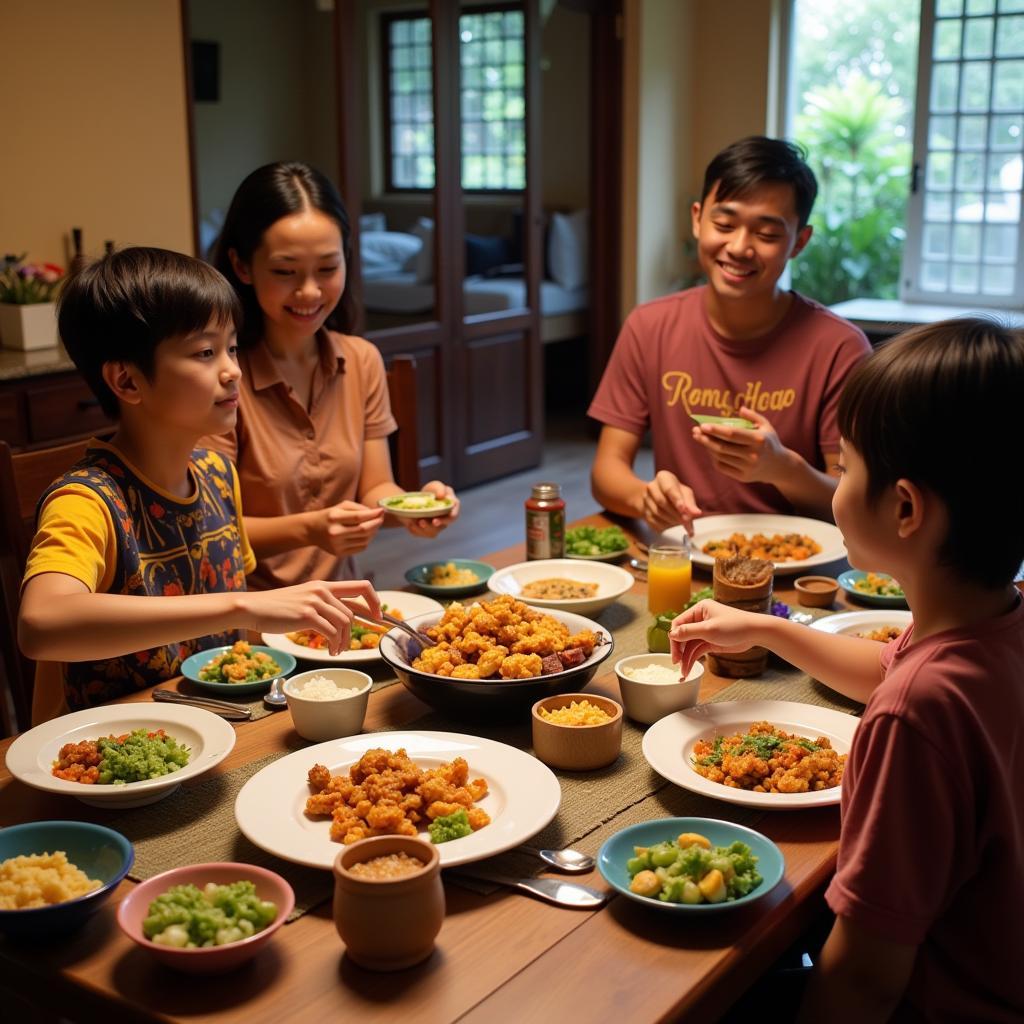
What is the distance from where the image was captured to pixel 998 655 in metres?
1.07

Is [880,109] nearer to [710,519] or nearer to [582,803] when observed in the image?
[710,519]

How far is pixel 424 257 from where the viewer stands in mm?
5500

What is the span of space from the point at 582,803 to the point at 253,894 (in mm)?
387

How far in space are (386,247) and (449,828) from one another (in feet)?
14.6

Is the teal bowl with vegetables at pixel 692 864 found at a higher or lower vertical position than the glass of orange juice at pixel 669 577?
lower

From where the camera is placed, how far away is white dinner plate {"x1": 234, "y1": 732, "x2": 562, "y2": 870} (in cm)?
113

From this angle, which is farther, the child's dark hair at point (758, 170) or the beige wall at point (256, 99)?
the beige wall at point (256, 99)

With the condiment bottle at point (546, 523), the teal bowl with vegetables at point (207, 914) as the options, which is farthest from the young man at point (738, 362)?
the teal bowl with vegetables at point (207, 914)

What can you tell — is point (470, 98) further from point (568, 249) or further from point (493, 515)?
point (493, 515)

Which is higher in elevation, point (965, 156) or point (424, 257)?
point (965, 156)

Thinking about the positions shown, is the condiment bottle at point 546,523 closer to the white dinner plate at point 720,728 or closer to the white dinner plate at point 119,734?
the white dinner plate at point 720,728

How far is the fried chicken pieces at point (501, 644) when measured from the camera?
145 cm

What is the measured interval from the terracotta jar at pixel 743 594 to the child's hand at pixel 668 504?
370mm

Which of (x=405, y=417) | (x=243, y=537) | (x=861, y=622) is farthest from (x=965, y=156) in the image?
(x=243, y=537)
